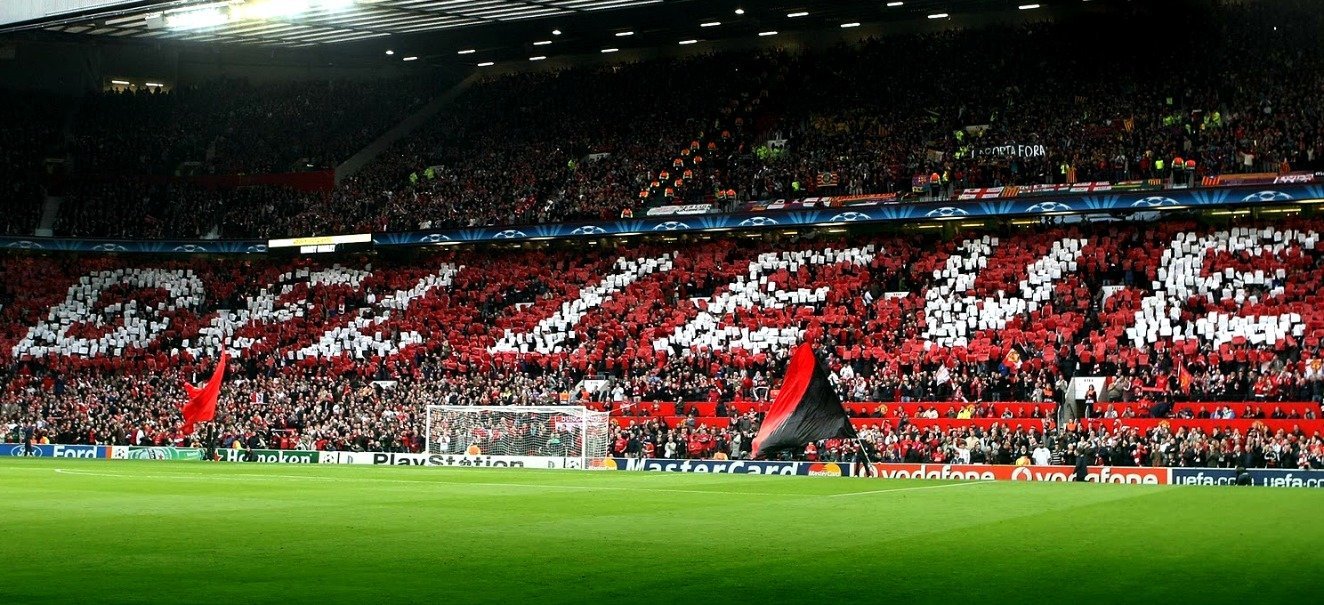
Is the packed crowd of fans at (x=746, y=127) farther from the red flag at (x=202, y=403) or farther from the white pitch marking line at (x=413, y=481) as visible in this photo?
the white pitch marking line at (x=413, y=481)

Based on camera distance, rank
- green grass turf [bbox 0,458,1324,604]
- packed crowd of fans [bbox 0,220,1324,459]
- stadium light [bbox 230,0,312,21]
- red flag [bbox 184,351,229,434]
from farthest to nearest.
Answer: stadium light [bbox 230,0,312,21] < red flag [bbox 184,351,229,434] < packed crowd of fans [bbox 0,220,1324,459] < green grass turf [bbox 0,458,1324,604]

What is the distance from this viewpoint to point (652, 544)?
1641 centimetres

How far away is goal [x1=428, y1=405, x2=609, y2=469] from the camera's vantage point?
141ft

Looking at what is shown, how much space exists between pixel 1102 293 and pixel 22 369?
4028 centimetres

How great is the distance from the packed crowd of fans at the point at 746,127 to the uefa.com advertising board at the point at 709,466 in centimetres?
1281

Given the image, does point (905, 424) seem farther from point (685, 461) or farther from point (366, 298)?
point (366, 298)

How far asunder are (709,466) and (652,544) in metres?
23.8

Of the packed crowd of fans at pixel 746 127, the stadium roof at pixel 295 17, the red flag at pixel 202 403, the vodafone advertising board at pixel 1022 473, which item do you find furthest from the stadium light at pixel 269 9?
the vodafone advertising board at pixel 1022 473

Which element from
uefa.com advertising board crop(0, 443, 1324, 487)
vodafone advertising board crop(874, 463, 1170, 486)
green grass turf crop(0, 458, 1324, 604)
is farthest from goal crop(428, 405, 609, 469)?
green grass turf crop(0, 458, 1324, 604)

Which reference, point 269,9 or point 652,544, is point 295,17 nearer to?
point 269,9

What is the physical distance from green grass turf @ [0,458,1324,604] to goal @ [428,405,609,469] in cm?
1362

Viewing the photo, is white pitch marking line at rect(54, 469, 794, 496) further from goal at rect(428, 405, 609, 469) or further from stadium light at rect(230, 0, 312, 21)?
stadium light at rect(230, 0, 312, 21)

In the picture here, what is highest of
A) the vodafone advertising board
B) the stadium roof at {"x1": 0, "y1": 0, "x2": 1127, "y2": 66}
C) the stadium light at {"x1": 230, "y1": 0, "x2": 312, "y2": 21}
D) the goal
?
the stadium roof at {"x1": 0, "y1": 0, "x2": 1127, "y2": 66}

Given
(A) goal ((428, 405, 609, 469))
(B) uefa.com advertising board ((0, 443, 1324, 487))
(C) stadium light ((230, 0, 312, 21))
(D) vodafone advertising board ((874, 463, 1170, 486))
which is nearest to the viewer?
(B) uefa.com advertising board ((0, 443, 1324, 487))
